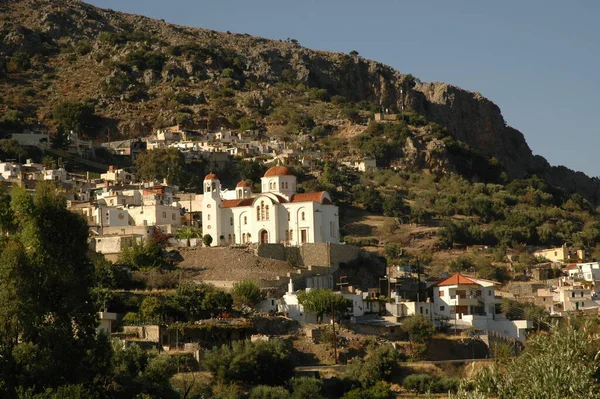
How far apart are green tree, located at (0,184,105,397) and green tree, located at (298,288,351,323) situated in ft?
54.4

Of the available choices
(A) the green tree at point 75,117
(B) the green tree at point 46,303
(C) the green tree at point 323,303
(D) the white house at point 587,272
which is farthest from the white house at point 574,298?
(A) the green tree at point 75,117

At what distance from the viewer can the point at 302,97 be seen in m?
119

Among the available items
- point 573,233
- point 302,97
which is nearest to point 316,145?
point 302,97

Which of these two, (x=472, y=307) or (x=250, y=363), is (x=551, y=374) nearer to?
(x=250, y=363)

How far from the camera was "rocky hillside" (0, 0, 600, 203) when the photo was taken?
355 feet

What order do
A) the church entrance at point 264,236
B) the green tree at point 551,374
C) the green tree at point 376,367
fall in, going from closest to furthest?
1. the green tree at point 551,374
2. the green tree at point 376,367
3. the church entrance at point 264,236

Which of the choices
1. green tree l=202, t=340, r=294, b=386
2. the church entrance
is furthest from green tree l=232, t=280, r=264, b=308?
the church entrance

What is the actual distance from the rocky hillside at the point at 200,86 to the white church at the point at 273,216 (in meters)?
37.0

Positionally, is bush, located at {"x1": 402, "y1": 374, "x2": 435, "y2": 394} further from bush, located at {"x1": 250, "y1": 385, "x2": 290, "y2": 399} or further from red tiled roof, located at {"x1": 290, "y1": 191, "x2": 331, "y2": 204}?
red tiled roof, located at {"x1": 290, "y1": 191, "x2": 331, "y2": 204}

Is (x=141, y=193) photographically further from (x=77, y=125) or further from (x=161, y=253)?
(x=77, y=125)

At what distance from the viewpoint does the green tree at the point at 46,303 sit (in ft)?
122

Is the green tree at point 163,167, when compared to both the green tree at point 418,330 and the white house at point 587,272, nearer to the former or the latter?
the white house at point 587,272

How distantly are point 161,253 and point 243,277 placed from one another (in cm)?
544

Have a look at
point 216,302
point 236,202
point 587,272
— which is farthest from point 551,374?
point 587,272
